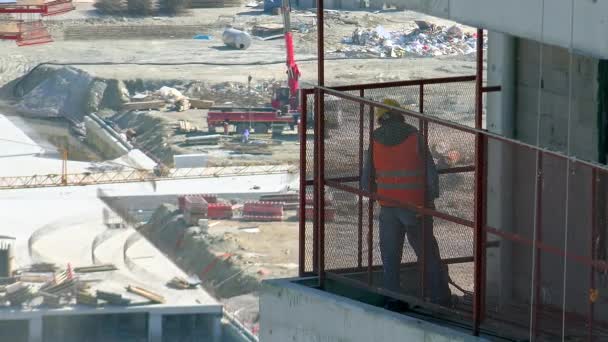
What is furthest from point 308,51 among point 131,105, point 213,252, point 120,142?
point 213,252

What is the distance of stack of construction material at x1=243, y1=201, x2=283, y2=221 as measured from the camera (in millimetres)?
42281

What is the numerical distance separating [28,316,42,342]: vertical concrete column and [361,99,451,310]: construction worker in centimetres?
2674

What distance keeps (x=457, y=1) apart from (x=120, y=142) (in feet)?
147

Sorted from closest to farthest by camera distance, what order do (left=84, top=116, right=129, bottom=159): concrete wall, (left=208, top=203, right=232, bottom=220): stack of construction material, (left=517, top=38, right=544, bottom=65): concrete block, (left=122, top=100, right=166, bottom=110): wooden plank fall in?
(left=517, top=38, right=544, bottom=65): concrete block < (left=208, top=203, right=232, bottom=220): stack of construction material < (left=84, top=116, right=129, bottom=159): concrete wall < (left=122, top=100, right=166, bottom=110): wooden plank

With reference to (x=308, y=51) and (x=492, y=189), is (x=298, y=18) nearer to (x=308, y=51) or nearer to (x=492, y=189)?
(x=308, y=51)

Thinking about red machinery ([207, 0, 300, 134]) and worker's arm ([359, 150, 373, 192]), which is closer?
worker's arm ([359, 150, 373, 192])

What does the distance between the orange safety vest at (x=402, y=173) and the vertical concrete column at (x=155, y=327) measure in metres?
26.0

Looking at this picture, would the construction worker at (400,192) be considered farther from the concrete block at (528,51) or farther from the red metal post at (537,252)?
the concrete block at (528,51)

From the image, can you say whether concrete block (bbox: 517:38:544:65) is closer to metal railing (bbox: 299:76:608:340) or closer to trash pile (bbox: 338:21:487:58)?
metal railing (bbox: 299:76:608:340)

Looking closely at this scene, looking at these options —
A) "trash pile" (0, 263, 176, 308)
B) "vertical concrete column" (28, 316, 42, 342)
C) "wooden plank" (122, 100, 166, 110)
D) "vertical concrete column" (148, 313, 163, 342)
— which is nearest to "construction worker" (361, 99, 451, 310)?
"vertical concrete column" (148, 313, 163, 342)

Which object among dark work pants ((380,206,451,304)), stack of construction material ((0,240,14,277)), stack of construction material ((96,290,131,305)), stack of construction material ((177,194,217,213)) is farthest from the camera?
stack of construction material ((177,194,217,213))

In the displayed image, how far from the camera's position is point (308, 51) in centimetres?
6669

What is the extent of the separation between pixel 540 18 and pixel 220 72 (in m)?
55.0

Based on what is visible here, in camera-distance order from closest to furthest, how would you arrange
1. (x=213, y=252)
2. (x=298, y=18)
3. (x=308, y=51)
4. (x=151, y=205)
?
(x=213, y=252)
(x=151, y=205)
(x=308, y=51)
(x=298, y=18)
